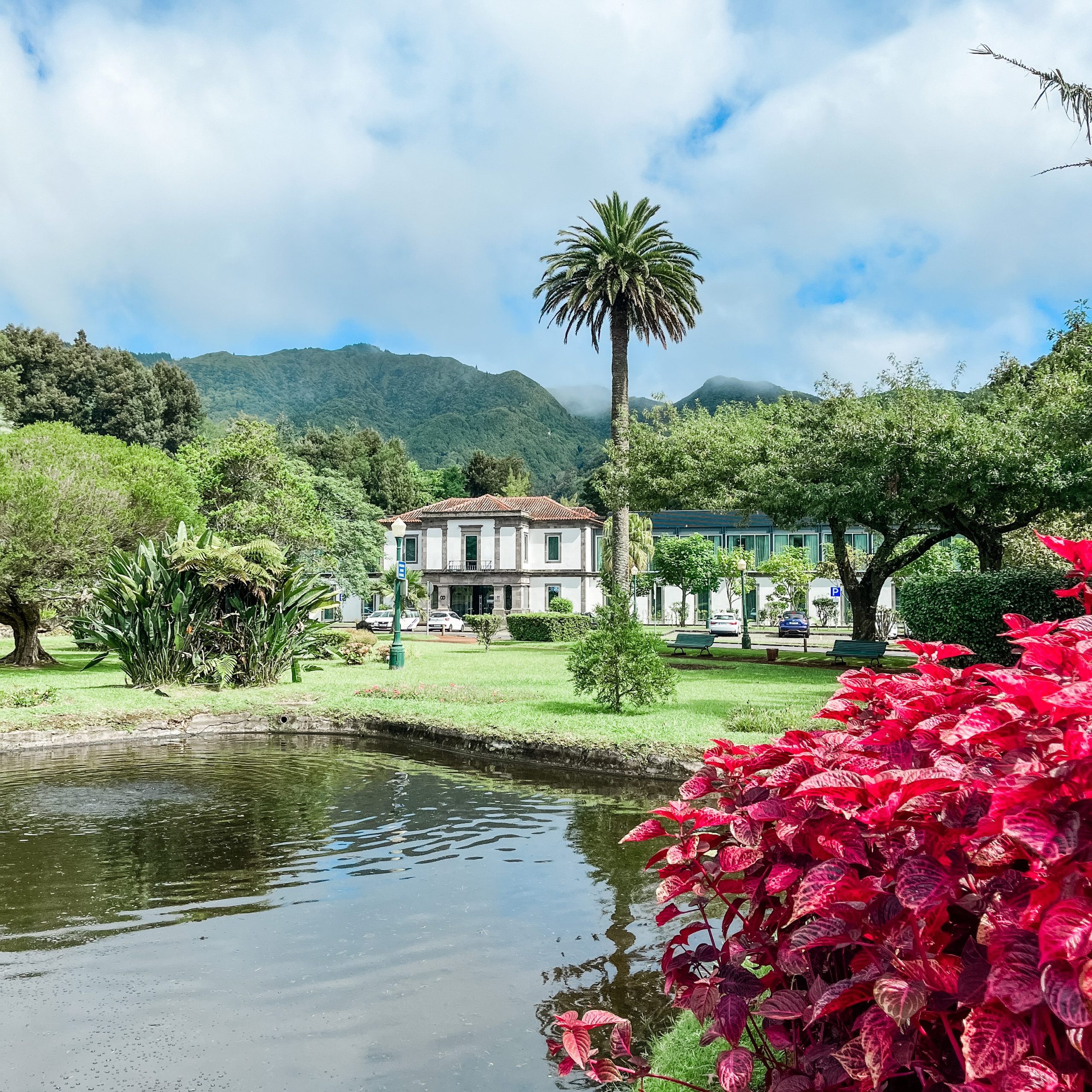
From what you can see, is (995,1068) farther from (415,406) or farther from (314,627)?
(415,406)

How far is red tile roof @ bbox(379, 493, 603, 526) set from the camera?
54312mm

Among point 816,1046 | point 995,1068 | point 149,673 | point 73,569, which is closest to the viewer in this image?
point 995,1068

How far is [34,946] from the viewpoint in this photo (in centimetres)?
496

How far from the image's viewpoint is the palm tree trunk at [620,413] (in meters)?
31.2

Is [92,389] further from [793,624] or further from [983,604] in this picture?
[983,604]

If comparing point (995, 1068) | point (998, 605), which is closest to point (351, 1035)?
point (995, 1068)

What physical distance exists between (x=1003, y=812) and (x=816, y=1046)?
0.83 m

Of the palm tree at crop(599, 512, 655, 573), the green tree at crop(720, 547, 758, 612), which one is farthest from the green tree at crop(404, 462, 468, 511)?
the palm tree at crop(599, 512, 655, 573)

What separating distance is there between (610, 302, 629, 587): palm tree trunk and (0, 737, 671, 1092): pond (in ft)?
70.2

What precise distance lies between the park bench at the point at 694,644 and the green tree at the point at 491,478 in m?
51.1

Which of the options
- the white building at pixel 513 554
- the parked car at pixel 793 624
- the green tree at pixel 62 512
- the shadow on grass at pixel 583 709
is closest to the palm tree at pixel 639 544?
the parked car at pixel 793 624

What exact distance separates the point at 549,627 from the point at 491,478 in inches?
1755

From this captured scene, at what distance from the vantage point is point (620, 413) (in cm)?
3272

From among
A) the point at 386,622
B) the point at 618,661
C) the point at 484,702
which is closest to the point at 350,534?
the point at 386,622
